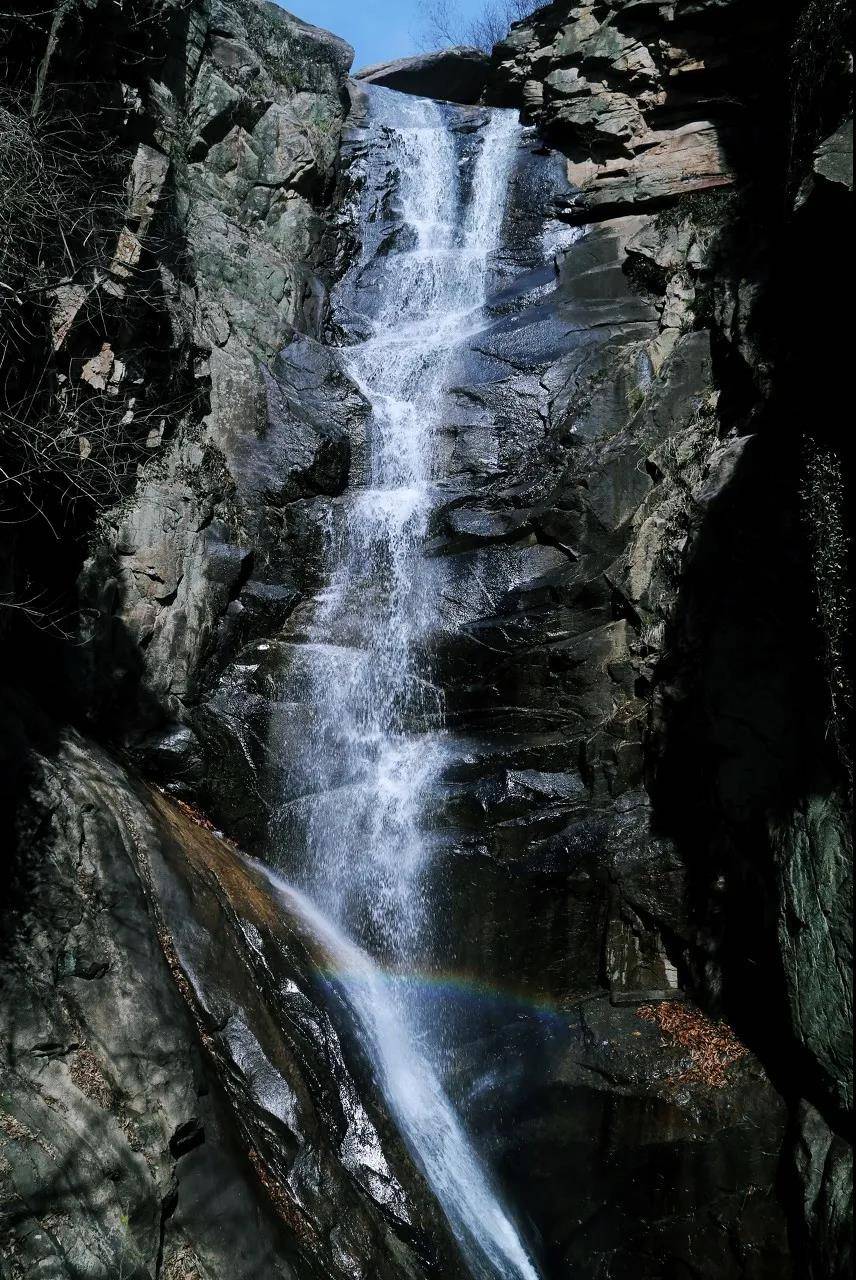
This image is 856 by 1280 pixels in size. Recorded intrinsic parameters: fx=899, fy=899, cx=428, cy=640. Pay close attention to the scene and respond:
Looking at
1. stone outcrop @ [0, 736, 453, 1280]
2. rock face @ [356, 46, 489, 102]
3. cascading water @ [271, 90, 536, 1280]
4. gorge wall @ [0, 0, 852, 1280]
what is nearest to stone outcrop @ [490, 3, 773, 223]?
gorge wall @ [0, 0, 852, 1280]

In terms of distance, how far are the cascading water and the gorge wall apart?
313 mm

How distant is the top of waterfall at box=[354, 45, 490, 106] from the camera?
85.5 feet

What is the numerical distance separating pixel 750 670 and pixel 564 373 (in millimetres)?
7070

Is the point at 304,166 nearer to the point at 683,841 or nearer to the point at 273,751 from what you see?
the point at 273,751

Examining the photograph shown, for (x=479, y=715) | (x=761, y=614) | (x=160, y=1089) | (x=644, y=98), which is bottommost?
(x=160, y=1089)

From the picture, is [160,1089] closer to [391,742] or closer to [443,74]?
[391,742]

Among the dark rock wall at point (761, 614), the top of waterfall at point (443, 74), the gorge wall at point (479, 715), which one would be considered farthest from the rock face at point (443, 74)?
the dark rock wall at point (761, 614)

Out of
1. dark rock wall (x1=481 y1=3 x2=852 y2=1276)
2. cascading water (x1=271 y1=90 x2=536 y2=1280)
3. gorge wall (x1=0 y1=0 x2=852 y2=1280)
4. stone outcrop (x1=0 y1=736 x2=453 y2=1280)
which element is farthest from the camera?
cascading water (x1=271 y1=90 x2=536 y2=1280)

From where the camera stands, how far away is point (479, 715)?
10.3m

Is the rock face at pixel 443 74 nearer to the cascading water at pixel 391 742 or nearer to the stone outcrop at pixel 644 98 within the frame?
the stone outcrop at pixel 644 98

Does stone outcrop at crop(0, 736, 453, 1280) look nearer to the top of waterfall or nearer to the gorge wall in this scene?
the gorge wall

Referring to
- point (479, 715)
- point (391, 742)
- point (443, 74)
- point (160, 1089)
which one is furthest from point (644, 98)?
point (160, 1089)

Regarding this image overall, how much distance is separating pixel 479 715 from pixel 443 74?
23.6 meters

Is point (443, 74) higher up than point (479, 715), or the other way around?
point (443, 74)
